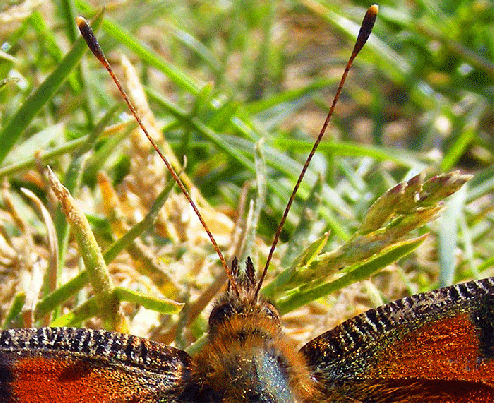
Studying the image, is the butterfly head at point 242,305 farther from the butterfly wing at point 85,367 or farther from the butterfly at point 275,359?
the butterfly wing at point 85,367

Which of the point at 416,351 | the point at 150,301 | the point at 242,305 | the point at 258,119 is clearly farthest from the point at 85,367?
the point at 258,119

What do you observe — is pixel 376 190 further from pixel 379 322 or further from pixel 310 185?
pixel 379 322

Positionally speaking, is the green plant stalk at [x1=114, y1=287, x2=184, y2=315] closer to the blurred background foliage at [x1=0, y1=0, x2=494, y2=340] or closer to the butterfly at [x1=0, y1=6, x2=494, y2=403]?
the butterfly at [x1=0, y1=6, x2=494, y2=403]

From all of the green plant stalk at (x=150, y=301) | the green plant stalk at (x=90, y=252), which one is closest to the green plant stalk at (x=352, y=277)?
the green plant stalk at (x=150, y=301)

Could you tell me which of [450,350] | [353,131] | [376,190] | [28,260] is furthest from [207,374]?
[353,131]

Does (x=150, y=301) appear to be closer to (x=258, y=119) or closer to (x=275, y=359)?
(x=275, y=359)

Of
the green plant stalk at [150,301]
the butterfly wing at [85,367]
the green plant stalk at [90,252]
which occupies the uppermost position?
the green plant stalk at [90,252]

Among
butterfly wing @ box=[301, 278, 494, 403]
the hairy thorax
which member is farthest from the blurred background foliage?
butterfly wing @ box=[301, 278, 494, 403]

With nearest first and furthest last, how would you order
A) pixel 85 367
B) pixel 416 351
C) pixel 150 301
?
pixel 85 367
pixel 416 351
pixel 150 301
